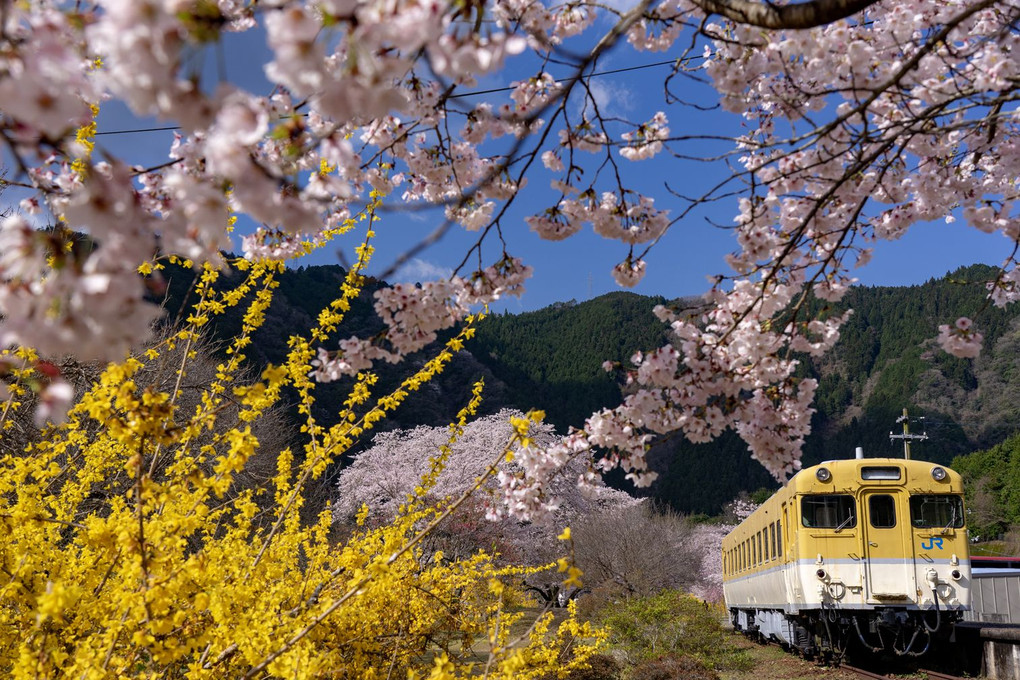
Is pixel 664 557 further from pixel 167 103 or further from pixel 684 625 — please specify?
pixel 167 103

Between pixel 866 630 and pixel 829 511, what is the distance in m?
1.78

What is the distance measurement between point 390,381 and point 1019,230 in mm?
47980

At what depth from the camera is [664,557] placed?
82.2ft

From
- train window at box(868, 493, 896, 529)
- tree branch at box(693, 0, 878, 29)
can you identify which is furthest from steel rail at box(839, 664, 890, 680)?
tree branch at box(693, 0, 878, 29)

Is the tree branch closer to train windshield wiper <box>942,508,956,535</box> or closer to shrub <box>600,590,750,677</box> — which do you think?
train windshield wiper <box>942,508,956,535</box>

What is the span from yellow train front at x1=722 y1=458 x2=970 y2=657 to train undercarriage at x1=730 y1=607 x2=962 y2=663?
19 millimetres

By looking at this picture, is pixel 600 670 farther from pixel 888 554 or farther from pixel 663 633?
pixel 888 554

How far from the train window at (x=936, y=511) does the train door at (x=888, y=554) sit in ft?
0.77

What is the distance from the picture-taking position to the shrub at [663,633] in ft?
41.5

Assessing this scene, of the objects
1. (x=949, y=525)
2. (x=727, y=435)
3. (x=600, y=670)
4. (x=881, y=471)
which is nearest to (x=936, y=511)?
(x=949, y=525)

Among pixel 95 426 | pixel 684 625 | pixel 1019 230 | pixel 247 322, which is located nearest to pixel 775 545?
pixel 684 625

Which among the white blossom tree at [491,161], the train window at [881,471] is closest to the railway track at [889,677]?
the train window at [881,471]

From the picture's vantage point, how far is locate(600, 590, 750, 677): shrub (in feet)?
41.5

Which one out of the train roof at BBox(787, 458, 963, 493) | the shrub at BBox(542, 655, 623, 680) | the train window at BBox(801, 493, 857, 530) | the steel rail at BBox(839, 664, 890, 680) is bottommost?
the shrub at BBox(542, 655, 623, 680)
